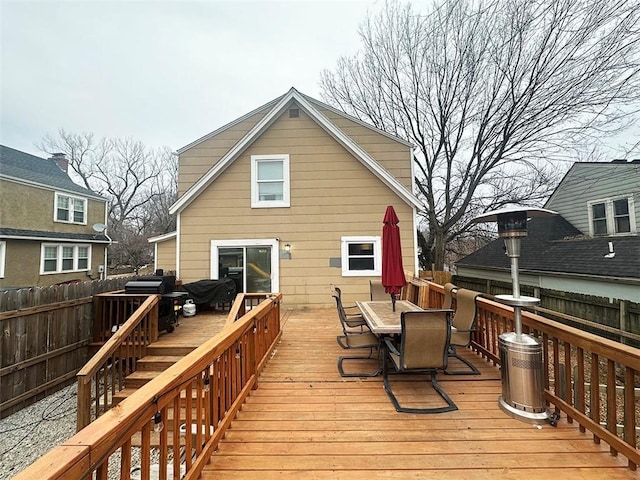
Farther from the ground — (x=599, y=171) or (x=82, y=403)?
(x=599, y=171)

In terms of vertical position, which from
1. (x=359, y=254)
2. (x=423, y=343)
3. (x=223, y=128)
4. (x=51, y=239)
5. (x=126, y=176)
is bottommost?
(x=423, y=343)

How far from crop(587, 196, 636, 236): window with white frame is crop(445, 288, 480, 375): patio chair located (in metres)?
9.28

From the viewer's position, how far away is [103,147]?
84.0ft

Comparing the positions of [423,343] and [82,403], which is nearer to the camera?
[423,343]

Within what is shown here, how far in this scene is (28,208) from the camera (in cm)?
1296

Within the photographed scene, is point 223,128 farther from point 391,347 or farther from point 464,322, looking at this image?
point 464,322

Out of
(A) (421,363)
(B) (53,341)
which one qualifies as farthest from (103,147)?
(A) (421,363)

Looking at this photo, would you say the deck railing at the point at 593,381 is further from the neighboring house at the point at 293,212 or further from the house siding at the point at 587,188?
the house siding at the point at 587,188

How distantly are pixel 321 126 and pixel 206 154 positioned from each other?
12.2 feet

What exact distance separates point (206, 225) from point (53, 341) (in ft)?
12.9

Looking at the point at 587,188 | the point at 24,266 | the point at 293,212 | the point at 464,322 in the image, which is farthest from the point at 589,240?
the point at 24,266

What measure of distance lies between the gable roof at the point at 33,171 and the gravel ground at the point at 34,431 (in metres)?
12.7

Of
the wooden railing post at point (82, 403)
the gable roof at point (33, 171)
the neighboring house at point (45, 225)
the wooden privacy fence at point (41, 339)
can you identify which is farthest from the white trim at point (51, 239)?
the wooden railing post at point (82, 403)

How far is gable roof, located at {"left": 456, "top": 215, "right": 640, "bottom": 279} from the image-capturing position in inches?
305
